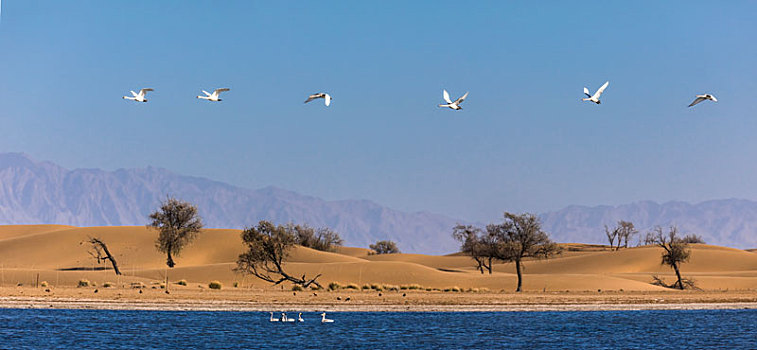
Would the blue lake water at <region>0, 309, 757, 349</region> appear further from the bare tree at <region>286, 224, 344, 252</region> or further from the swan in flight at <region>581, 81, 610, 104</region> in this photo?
the bare tree at <region>286, 224, 344, 252</region>

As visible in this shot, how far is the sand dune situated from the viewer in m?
72.3

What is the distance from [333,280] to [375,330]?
3968 centimetres

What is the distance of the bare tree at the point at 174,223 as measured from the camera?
282 ft

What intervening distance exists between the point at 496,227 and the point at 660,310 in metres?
23.1

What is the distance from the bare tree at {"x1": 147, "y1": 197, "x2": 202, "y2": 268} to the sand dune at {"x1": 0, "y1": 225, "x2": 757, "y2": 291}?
7.95 feet

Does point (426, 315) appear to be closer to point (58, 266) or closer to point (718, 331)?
point (718, 331)

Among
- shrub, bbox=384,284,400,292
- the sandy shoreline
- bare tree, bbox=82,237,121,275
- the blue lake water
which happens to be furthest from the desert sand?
the blue lake water

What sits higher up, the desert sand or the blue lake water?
the desert sand

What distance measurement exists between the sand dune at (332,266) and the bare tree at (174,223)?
2423 millimetres

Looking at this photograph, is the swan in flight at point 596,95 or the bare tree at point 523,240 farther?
the bare tree at point 523,240

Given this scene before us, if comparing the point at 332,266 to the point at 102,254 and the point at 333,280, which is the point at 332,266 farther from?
the point at 102,254

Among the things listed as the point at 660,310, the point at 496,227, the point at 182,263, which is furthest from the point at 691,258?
the point at 660,310

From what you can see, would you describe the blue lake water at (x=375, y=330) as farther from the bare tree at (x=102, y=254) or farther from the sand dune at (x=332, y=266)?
the bare tree at (x=102, y=254)

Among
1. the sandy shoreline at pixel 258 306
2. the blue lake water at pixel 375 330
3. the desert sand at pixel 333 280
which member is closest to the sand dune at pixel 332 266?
the desert sand at pixel 333 280
